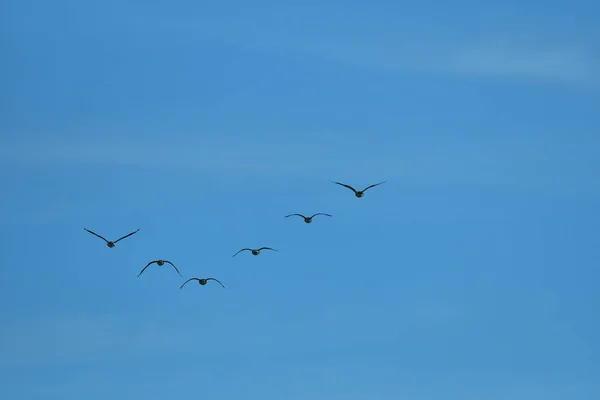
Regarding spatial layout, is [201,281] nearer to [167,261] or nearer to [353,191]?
[167,261]

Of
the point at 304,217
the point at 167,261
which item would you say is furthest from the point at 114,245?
the point at 304,217

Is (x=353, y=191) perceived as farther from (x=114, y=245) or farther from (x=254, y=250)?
(x=114, y=245)

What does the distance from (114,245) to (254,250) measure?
15.6 meters

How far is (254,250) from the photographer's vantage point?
550 ft

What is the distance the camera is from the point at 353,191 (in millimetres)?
161500

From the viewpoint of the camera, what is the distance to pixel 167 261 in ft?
539

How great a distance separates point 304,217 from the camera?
535 ft

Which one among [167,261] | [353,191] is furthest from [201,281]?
[353,191]

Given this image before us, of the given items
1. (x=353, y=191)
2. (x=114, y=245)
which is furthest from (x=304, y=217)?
(x=114, y=245)

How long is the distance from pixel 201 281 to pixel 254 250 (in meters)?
6.88

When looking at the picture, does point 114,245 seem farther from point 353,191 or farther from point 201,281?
point 353,191

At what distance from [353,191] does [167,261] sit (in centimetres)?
2184

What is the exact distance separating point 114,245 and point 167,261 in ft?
19.8

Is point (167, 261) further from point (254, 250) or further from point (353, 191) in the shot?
point (353, 191)
